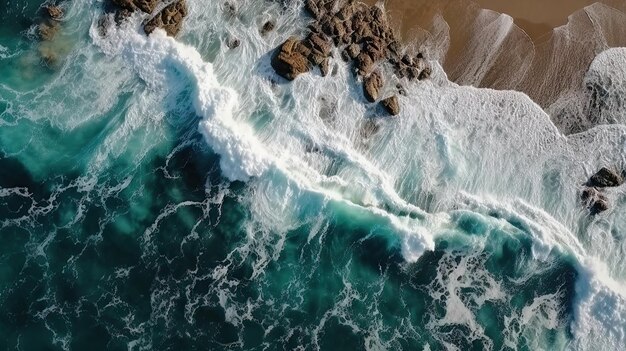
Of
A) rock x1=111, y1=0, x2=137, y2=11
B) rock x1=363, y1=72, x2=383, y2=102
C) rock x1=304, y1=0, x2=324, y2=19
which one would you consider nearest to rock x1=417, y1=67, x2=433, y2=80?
rock x1=363, y1=72, x2=383, y2=102

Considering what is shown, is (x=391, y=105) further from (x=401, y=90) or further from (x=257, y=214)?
(x=257, y=214)

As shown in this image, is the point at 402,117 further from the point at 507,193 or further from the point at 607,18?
the point at 607,18

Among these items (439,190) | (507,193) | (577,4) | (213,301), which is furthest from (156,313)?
(577,4)

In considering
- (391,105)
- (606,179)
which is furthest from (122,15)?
(606,179)

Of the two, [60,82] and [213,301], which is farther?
[60,82]

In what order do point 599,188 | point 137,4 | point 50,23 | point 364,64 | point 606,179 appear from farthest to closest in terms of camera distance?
point 50,23
point 137,4
point 364,64
point 599,188
point 606,179

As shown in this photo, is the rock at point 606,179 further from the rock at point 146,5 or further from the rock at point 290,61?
the rock at point 146,5
